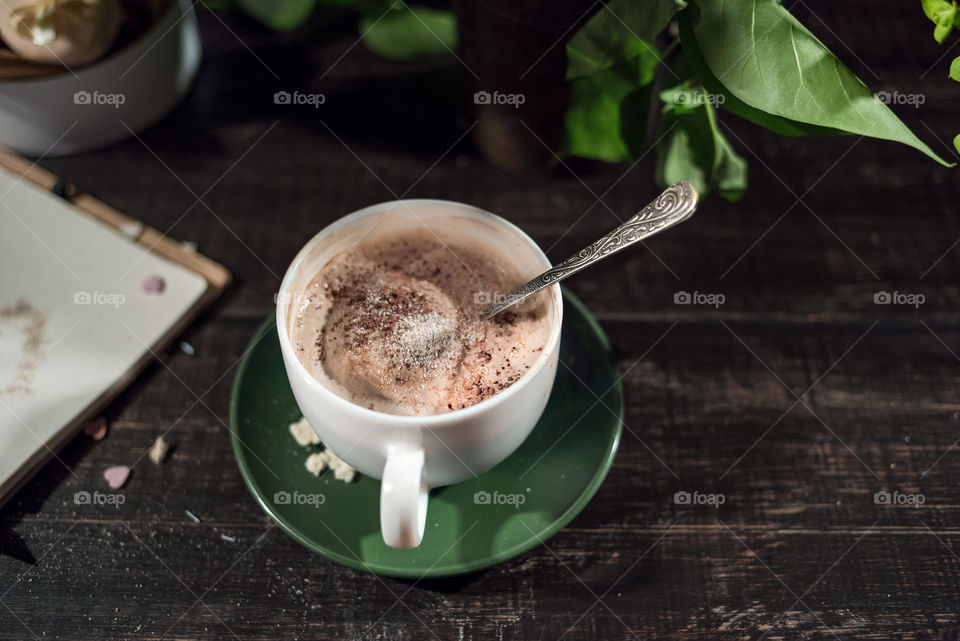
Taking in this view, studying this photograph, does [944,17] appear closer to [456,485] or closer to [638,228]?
[638,228]

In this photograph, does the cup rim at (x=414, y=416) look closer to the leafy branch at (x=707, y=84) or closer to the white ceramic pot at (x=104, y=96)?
the leafy branch at (x=707, y=84)

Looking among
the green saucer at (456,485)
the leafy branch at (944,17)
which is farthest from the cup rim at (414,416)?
the leafy branch at (944,17)

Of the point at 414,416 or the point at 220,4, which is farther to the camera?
the point at 220,4

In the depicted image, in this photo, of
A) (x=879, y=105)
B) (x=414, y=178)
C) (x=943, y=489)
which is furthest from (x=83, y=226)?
(x=943, y=489)

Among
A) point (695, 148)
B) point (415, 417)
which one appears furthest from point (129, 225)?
point (695, 148)

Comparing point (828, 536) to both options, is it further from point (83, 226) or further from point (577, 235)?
A: point (83, 226)

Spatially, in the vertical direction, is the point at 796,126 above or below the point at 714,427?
above
